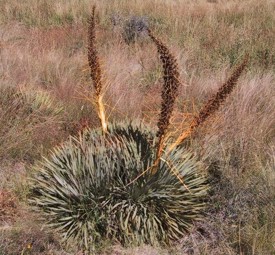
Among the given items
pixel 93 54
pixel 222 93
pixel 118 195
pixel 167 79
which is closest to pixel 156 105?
pixel 118 195

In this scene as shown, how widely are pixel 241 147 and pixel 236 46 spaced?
14.6ft

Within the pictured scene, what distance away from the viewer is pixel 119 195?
3.36 meters

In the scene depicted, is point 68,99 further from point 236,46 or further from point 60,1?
point 60,1

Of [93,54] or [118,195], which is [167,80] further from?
[118,195]

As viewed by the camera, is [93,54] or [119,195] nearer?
[93,54]

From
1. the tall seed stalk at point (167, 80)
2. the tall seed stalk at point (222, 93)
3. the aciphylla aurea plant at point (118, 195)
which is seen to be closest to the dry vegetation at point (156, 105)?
the aciphylla aurea plant at point (118, 195)

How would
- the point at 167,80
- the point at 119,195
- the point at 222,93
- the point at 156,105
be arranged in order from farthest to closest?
the point at 156,105
the point at 119,195
the point at 222,93
the point at 167,80

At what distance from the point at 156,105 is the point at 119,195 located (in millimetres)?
2337

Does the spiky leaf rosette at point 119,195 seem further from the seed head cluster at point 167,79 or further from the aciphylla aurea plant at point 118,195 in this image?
the seed head cluster at point 167,79

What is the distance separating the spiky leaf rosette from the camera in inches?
131

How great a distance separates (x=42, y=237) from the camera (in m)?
3.25

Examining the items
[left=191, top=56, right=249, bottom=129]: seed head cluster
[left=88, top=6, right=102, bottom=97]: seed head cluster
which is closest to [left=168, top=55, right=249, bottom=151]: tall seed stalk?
[left=191, top=56, right=249, bottom=129]: seed head cluster

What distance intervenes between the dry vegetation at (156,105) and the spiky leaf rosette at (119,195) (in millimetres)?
126

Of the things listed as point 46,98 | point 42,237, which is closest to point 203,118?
point 42,237
